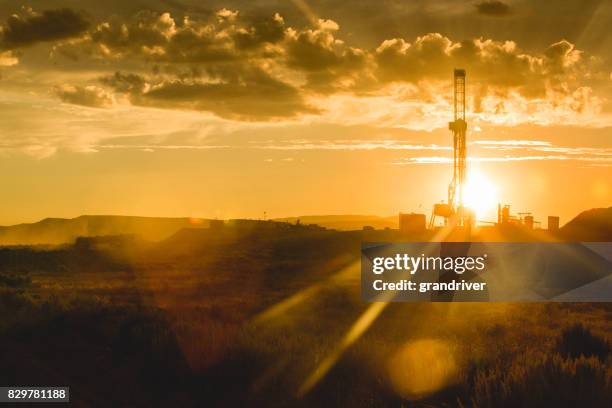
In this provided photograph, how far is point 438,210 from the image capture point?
64375 mm

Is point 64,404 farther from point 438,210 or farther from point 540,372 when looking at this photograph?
point 438,210

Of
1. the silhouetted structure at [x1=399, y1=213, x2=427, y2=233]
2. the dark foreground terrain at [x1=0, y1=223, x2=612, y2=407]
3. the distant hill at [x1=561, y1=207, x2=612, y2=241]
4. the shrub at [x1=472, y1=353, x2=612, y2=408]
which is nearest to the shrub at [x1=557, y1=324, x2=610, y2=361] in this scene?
the dark foreground terrain at [x1=0, y1=223, x2=612, y2=407]

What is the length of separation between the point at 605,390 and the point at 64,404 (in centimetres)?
742

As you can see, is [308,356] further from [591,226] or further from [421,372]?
[591,226]

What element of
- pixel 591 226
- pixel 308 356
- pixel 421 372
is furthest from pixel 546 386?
pixel 591 226

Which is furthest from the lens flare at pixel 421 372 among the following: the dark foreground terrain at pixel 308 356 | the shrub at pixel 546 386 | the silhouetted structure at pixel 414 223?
the silhouetted structure at pixel 414 223

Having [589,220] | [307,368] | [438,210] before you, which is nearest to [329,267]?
[438,210]

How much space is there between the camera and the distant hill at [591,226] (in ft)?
220

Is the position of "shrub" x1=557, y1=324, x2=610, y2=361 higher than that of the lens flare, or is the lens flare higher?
the lens flare

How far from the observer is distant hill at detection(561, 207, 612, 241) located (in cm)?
6706

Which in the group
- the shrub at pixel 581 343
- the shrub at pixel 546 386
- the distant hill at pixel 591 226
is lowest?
the shrub at pixel 581 343

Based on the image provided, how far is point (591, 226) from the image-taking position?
70.1 meters

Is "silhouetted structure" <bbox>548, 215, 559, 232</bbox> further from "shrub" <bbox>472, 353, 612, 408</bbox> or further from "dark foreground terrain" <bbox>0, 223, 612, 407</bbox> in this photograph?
"shrub" <bbox>472, 353, 612, 408</bbox>

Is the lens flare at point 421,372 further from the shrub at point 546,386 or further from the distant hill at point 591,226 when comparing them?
the distant hill at point 591,226
